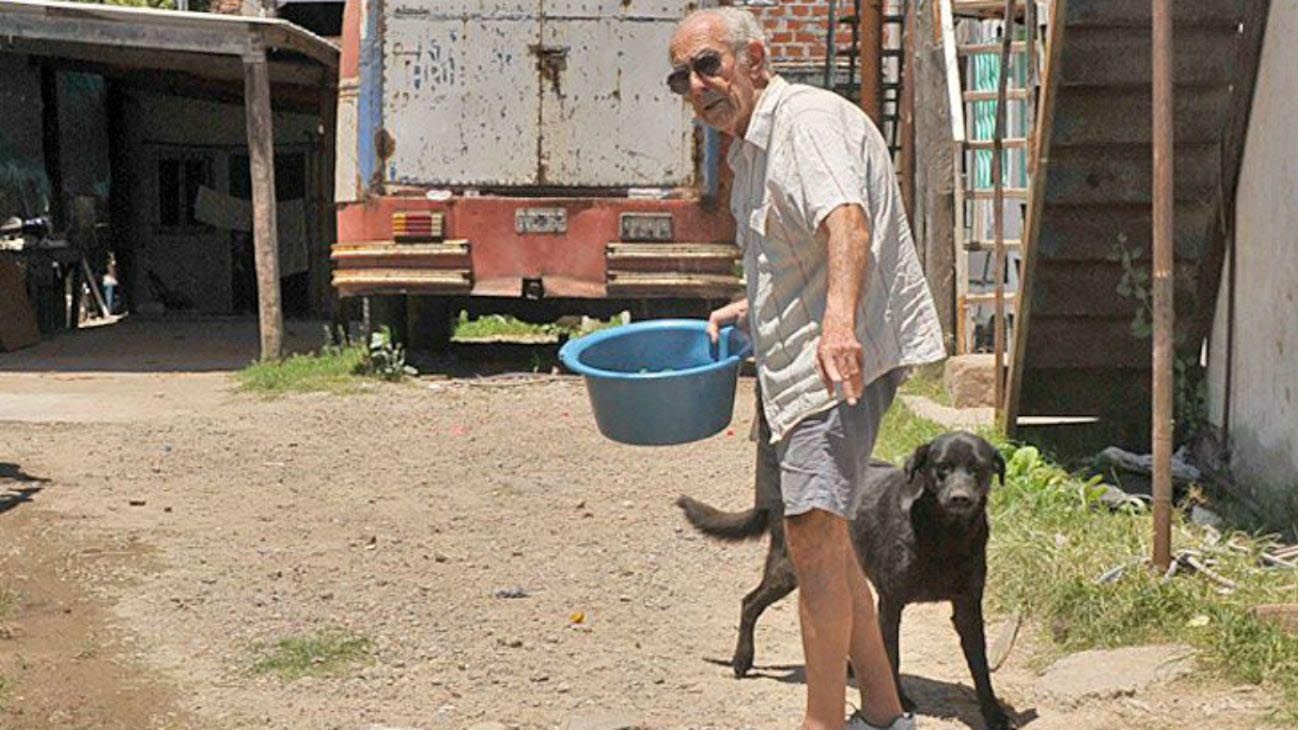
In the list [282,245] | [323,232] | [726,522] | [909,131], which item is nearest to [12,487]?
[726,522]

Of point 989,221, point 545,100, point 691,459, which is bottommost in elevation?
point 691,459

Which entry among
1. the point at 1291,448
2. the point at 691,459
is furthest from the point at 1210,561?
the point at 691,459

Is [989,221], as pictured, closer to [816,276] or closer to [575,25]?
[575,25]

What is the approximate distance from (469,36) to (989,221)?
4.34m

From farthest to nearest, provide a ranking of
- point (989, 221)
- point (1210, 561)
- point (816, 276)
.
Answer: point (989, 221), point (1210, 561), point (816, 276)

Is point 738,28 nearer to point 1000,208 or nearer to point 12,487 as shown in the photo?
point 1000,208

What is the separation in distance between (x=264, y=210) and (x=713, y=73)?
1125 cm

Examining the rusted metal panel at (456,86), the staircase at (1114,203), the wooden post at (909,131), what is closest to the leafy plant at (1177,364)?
the staircase at (1114,203)

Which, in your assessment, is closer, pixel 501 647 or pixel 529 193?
pixel 501 647

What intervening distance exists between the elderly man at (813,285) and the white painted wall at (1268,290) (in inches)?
120

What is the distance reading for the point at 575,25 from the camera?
43.5ft

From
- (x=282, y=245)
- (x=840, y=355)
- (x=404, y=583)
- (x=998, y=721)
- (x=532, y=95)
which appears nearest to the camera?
(x=840, y=355)

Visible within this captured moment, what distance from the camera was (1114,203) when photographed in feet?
27.8

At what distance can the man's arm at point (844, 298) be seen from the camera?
4.48 metres
